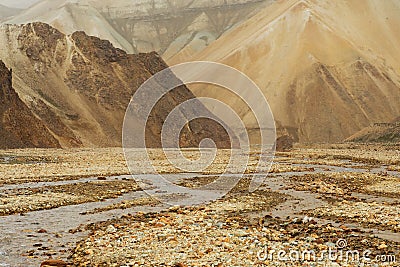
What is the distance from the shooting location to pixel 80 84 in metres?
79.2

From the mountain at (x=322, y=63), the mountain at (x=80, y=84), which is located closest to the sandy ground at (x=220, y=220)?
the mountain at (x=80, y=84)

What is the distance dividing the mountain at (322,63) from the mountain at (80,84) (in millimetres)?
37011

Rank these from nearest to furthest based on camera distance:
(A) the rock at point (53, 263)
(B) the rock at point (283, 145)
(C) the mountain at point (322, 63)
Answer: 1. (A) the rock at point (53, 263)
2. (B) the rock at point (283, 145)
3. (C) the mountain at point (322, 63)

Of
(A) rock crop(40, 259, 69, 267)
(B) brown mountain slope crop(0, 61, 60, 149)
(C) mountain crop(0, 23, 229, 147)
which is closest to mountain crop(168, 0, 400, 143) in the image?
(C) mountain crop(0, 23, 229, 147)

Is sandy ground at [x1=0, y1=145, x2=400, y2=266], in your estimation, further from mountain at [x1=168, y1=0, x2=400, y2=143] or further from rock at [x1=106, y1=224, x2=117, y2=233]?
mountain at [x1=168, y1=0, x2=400, y2=143]

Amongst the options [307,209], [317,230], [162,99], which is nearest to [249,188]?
[307,209]

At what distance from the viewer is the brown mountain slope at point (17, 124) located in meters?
55.9

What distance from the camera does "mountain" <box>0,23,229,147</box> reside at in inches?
2756

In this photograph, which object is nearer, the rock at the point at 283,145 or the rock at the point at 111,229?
the rock at the point at 111,229

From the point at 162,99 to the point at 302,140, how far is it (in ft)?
135

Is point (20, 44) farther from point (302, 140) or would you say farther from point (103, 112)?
point (302, 140)

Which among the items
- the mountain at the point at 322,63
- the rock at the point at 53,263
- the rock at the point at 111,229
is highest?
the mountain at the point at 322,63

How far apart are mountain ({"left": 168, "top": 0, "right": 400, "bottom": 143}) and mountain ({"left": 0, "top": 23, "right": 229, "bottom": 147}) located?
3701 centimetres

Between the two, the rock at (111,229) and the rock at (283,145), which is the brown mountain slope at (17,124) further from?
the rock at (111,229)
